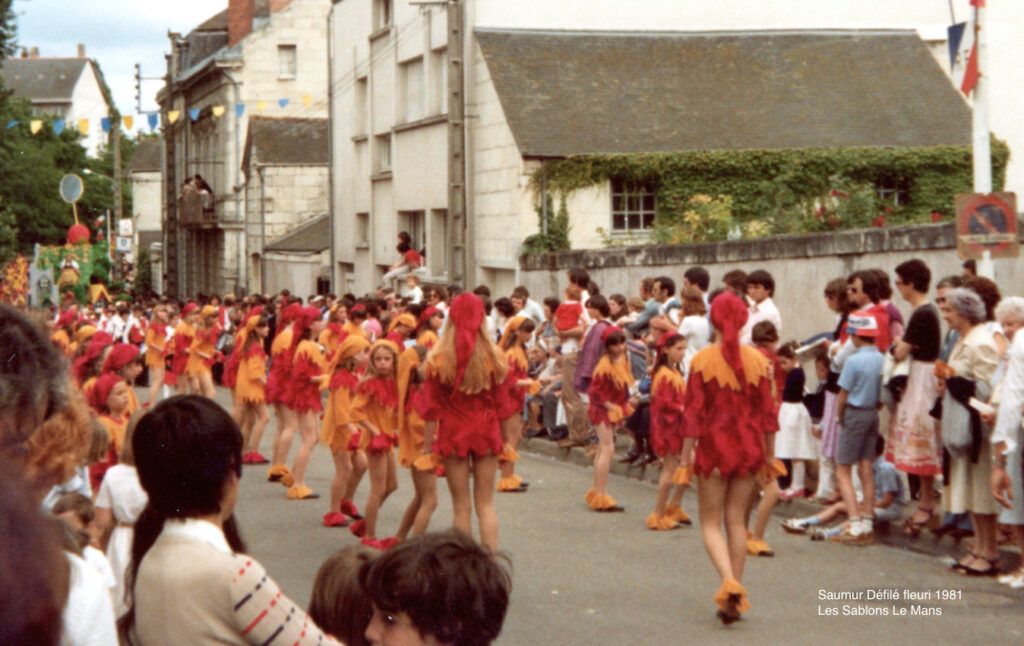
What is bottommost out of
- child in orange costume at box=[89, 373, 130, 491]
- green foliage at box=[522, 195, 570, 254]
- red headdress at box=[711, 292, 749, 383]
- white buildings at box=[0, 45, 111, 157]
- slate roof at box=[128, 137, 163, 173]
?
child in orange costume at box=[89, 373, 130, 491]

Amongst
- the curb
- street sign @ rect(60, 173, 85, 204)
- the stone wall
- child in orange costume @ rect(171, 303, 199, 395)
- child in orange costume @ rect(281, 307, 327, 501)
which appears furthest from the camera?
street sign @ rect(60, 173, 85, 204)

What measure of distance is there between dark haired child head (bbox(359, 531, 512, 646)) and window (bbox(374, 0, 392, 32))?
34832 millimetres

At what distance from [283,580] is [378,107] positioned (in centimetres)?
2820

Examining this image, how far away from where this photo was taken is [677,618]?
9430 mm

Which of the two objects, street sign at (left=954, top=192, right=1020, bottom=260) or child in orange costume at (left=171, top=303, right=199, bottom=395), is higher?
street sign at (left=954, top=192, right=1020, bottom=260)

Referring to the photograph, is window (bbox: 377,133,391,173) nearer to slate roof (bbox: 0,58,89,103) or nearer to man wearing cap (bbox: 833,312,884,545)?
man wearing cap (bbox: 833,312,884,545)

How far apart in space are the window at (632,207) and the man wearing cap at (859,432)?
16.9m

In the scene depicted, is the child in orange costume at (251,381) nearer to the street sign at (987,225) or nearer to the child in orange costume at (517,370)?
the child in orange costume at (517,370)

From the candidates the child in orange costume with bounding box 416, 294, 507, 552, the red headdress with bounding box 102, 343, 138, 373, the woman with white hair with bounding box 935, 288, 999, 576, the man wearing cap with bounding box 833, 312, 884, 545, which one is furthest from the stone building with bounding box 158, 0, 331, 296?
the woman with white hair with bounding box 935, 288, 999, 576

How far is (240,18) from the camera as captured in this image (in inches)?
2324

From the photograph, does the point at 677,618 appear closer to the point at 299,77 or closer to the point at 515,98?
the point at 515,98

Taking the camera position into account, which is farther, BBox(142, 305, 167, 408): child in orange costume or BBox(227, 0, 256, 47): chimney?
BBox(227, 0, 256, 47): chimney

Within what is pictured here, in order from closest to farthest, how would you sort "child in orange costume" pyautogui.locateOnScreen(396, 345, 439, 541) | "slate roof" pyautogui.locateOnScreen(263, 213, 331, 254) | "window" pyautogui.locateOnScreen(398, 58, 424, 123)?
"child in orange costume" pyautogui.locateOnScreen(396, 345, 439, 541)
"window" pyautogui.locateOnScreen(398, 58, 424, 123)
"slate roof" pyautogui.locateOnScreen(263, 213, 331, 254)

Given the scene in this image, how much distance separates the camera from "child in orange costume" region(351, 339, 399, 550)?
12.0m
